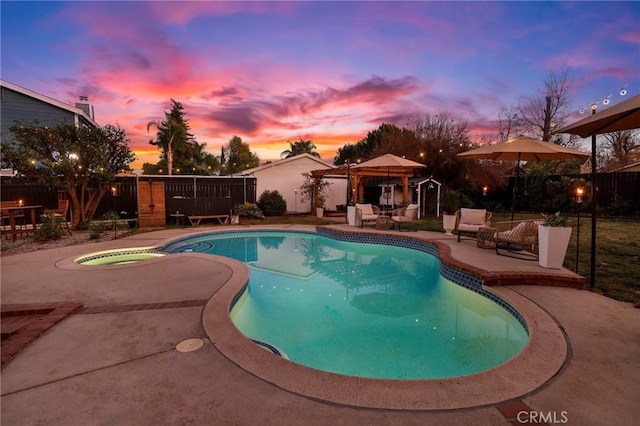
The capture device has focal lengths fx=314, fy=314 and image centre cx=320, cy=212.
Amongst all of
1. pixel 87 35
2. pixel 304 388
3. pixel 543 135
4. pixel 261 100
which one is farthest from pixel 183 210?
pixel 543 135

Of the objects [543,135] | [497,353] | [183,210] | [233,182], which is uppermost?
[543,135]

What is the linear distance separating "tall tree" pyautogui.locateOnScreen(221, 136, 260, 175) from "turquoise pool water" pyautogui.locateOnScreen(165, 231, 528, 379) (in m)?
31.2

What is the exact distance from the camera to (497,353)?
11.9 feet

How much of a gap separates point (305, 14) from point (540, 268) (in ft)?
30.6

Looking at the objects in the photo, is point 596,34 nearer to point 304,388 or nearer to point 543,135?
point 543,135

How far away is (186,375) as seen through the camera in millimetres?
2541

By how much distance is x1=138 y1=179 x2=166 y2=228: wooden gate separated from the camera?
12656 millimetres

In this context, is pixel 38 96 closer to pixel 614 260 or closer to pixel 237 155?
pixel 614 260

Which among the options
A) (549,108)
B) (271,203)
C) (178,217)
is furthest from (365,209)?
(549,108)

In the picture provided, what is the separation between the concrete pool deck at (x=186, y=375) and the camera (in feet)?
6.80

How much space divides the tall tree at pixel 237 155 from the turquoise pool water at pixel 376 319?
31206 mm

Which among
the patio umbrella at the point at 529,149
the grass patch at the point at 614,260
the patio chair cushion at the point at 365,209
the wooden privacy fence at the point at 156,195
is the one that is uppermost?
the patio umbrella at the point at 529,149

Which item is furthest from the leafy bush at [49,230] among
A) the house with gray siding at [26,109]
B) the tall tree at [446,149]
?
the tall tree at [446,149]

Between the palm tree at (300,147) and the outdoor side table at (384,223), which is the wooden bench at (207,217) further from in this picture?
the palm tree at (300,147)
